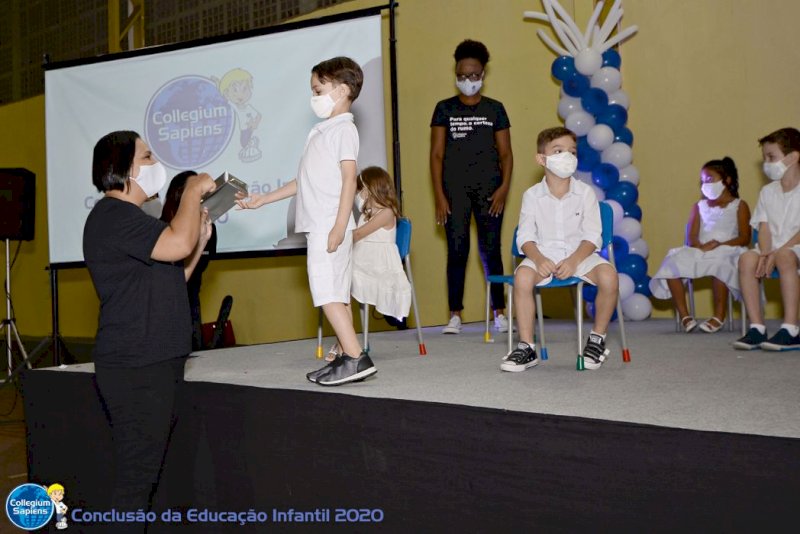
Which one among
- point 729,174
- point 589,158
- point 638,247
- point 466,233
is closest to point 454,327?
point 466,233

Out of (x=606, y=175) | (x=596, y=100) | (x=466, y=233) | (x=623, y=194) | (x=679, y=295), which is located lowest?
(x=679, y=295)

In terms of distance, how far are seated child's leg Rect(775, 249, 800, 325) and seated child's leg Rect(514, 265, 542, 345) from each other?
1.17 meters

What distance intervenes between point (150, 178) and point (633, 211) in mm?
3476

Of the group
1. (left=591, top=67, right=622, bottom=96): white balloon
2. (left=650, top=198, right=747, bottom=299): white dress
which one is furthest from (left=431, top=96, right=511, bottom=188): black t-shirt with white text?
(left=650, top=198, right=747, bottom=299): white dress

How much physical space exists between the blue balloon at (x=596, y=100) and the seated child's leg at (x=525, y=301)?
223cm

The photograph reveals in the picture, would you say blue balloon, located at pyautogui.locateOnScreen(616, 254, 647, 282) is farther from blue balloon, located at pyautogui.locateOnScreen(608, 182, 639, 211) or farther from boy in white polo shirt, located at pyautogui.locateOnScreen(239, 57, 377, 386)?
boy in white polo shirt, located at pyautogui.locateOnScreen(239, 57, 377, 386)

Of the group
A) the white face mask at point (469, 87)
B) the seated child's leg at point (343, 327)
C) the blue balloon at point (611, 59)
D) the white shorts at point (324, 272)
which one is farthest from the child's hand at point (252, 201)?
the blue balloon at point (611, 59)

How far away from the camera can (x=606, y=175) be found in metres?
4.76

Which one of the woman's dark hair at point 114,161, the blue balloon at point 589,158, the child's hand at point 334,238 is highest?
the blue balloon at point 589,158

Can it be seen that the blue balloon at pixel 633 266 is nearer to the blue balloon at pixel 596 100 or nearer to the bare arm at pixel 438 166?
the blue balloon at pixel 596 100

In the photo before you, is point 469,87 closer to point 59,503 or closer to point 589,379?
point 589,379

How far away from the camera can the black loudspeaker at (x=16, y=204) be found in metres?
5.09

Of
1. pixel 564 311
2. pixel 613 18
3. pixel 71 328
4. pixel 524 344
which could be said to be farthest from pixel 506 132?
pixel 71 328

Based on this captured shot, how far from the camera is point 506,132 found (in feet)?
14.6
